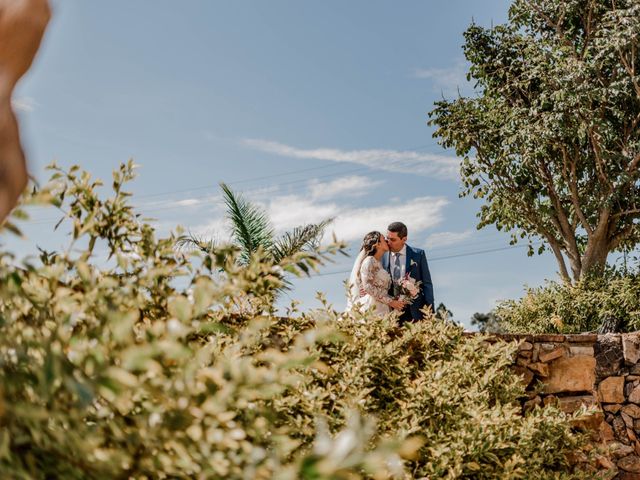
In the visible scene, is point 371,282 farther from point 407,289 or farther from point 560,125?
point 560,125

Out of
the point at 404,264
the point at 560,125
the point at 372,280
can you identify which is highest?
the point at 560,125

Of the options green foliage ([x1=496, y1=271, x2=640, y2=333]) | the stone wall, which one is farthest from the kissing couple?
green foliage ([x1=496, y1=271, x2=640, y2=333])

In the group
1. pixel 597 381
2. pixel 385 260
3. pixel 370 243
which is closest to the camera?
pixel 370 243

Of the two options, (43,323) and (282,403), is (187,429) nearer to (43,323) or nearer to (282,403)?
(43,323)

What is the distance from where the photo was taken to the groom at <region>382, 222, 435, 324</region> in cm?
706

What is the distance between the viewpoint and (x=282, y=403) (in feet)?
13.0

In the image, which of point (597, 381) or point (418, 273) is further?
point (597, 381)

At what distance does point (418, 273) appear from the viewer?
716 centimetres

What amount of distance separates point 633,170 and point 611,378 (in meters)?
9.15

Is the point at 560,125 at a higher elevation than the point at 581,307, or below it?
higher

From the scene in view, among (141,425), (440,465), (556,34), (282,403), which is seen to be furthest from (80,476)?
(556,34)

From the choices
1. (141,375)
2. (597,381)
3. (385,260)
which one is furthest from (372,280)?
(141,375)

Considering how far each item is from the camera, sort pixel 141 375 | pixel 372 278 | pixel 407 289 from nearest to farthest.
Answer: pixel 141 375, pixel 372 278, pixel 407 289

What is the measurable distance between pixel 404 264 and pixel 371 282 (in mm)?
770
